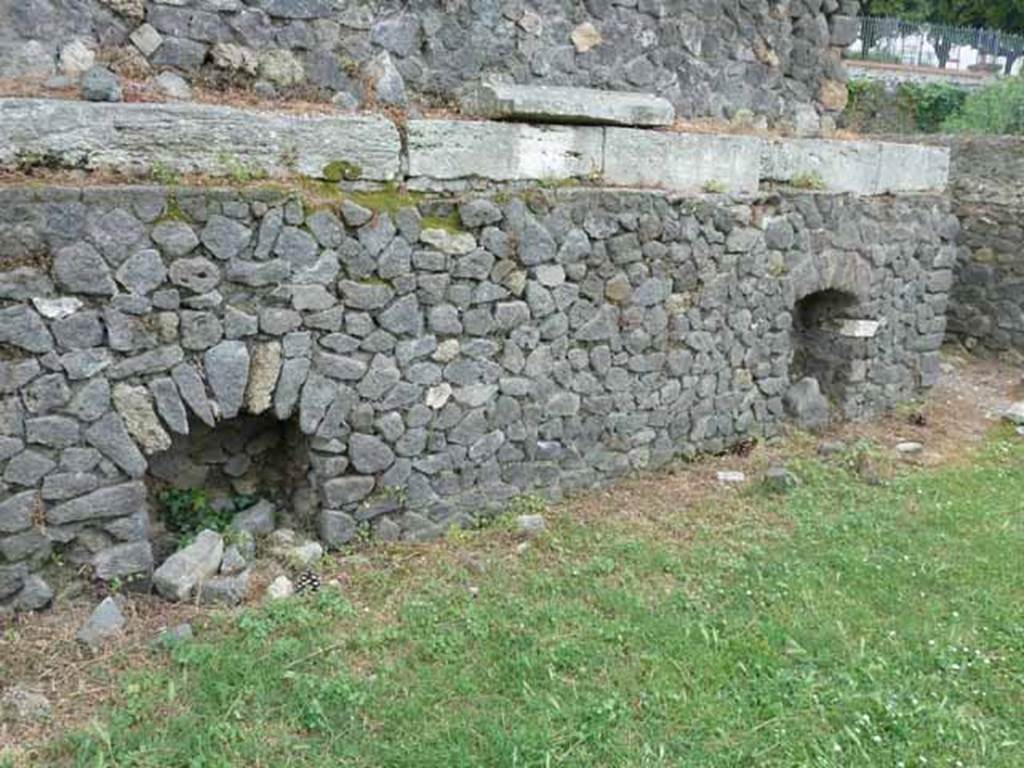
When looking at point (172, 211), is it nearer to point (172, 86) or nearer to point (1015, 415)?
point (172, 86)

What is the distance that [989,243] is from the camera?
10.0m

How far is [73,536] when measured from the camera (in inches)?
160

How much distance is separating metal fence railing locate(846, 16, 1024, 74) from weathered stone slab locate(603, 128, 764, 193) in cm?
2362

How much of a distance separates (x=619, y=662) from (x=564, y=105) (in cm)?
290

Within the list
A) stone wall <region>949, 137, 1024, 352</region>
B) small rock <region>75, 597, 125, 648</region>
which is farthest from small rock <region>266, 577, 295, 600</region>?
stone wall <region>949, 137, 1024, 352</region>

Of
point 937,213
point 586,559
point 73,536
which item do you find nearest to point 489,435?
point 586,559

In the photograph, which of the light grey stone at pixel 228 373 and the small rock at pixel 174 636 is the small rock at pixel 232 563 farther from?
the light grey stone at pixel 228 373

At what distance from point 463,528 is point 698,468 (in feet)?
6.15

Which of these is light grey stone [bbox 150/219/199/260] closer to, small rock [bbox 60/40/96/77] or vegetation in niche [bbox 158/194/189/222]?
vegetation in niche [bbox 158/194/189/222]

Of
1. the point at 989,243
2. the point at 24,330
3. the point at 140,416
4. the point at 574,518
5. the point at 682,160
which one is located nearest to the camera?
the point at 24,330

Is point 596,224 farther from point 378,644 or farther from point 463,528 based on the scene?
point 378,644

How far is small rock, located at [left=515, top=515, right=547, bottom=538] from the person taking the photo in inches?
204

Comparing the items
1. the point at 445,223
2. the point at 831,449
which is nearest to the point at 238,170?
the point at 445,223

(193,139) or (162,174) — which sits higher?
(193,139)
